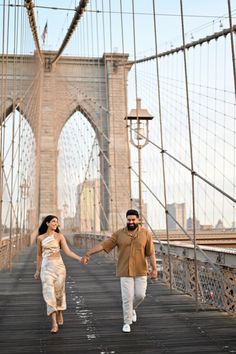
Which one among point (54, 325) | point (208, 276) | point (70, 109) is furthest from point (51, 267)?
point (70, 109)

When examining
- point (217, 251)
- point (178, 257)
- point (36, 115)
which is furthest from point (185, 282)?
point (36, 115)

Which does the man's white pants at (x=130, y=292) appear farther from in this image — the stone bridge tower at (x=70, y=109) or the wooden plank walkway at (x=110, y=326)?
the stone bridge tower at (x=70, y=109)

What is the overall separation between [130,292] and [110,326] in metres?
0.36

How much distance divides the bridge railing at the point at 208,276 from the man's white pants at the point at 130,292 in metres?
0.77

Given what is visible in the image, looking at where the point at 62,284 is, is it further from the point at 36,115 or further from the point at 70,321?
the point at 36,115

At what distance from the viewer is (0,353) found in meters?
3.01

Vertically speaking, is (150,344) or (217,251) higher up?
(217,251)

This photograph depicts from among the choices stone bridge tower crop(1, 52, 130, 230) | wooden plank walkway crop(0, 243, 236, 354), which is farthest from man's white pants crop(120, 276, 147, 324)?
stone bridge tower crop(1, 52, 130, 230)

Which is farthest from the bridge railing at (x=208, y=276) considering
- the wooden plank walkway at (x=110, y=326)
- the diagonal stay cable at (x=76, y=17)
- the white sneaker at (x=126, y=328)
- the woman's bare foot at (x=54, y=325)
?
the diagonal stay cable at (x=76, y=17)

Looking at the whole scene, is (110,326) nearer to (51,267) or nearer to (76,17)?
(51,267)

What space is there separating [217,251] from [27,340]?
1790mm

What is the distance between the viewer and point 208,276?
15.6 feet

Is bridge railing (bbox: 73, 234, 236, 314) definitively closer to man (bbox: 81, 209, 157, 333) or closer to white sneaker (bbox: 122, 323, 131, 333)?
man (bbox: 81, 209, 157, 333)

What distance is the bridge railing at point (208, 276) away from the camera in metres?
4.17
